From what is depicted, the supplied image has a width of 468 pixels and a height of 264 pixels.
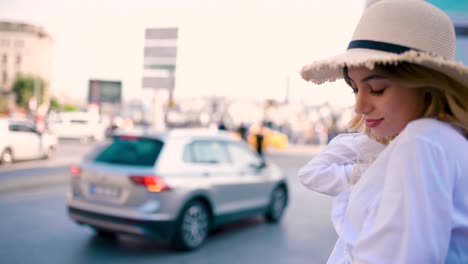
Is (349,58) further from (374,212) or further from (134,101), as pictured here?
(134,101)

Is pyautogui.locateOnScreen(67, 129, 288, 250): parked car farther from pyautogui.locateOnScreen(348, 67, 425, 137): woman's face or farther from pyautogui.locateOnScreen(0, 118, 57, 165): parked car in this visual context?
pyautogui.locateOnScreen(0, 118, 57, 165): parked car

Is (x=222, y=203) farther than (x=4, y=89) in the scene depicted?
No

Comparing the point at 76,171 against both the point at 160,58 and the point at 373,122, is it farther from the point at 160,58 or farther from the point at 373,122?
the point at 160,58

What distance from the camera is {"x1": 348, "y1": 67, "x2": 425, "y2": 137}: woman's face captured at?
3.74 ft

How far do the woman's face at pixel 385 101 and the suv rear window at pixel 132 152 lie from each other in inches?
180

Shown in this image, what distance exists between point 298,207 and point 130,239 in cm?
421

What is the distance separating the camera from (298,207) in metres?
9.36

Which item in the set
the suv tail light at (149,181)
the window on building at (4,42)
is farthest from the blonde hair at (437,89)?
the window on building at (4,42)

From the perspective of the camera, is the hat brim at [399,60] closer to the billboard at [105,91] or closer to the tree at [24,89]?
the billboard at [105,91]

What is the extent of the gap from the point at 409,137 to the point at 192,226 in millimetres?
5040

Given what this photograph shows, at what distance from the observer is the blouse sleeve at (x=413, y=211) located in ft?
3.01

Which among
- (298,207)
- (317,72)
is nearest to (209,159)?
(298,207)

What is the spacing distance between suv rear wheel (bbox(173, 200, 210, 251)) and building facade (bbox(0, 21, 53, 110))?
262ft

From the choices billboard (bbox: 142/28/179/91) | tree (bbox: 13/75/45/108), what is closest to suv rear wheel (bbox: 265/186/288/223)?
billboard (bbox: 142/28/179/91)
